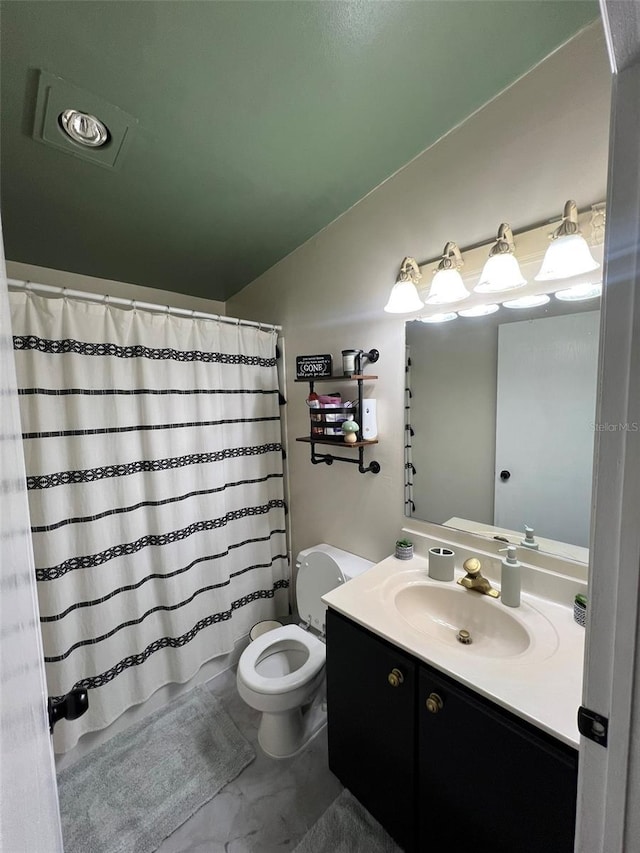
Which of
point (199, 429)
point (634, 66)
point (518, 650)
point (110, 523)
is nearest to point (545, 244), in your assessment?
point (634, 66)

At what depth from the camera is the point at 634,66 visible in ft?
1.46

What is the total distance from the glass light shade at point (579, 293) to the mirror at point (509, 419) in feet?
0.04

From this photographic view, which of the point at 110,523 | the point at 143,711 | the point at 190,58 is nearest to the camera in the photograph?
the point at 190,58

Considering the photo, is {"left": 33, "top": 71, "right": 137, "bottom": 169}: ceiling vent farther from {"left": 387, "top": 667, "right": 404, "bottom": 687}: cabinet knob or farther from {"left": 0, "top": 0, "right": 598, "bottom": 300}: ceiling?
{"left": 387, "top": 667, "right": 404, "bottom": 687}: cabinet knob

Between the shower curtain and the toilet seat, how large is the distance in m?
0.37

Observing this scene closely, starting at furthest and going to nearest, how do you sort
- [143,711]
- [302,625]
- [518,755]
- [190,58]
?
[302,625] < [143,711] < [190,58] < [518,755]

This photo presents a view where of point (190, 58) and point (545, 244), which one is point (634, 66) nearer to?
point (545, 244)

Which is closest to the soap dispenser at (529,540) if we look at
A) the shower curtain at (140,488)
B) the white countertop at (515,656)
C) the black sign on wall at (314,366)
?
the white countertop at (515,656)

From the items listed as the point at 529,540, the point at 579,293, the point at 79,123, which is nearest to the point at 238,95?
the point at 79,123

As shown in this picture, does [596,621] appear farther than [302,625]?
No

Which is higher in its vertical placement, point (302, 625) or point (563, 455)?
point (563, 455)

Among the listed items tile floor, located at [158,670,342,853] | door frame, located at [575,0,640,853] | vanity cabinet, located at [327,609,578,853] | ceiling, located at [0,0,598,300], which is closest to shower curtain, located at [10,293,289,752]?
ceiling, located at [0,0,598,300]

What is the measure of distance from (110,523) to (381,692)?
1.25 m

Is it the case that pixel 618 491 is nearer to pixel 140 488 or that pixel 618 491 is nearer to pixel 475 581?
pixel 475 581
